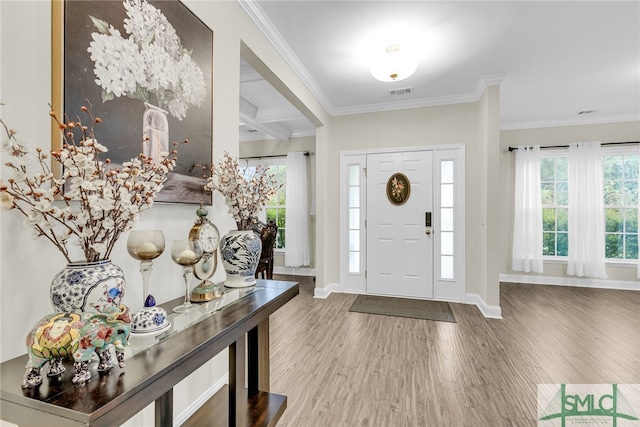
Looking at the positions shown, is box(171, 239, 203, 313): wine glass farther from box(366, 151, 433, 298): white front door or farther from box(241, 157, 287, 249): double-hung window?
box(241, 157, 287, 249): double-hung window

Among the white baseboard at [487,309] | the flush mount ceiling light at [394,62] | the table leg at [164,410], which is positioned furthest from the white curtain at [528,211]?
the table leg at [164,410]

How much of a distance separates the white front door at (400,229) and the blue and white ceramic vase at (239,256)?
292 cm

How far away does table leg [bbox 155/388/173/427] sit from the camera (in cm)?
106

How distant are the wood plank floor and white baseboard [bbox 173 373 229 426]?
1.26 ft

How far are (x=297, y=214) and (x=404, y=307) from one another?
2.68 metres

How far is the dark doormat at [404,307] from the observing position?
3.38m

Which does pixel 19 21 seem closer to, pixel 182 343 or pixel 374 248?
pixel 182 343

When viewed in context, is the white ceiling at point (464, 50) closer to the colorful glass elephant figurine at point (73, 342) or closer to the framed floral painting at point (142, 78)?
the framed floral painting at point (142, 78)

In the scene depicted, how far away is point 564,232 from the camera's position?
4.90 meters

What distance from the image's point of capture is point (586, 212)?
4.59 meters

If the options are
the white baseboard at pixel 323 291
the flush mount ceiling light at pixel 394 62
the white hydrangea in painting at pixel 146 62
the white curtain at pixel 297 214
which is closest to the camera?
the white hydrangea in painting at pixel 146 62

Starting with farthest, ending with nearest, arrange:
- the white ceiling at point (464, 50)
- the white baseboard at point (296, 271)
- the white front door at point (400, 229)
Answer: the white baseboard at point (296, 271), the white front door at point (400, 229), the white ceiling at point (464, 50)


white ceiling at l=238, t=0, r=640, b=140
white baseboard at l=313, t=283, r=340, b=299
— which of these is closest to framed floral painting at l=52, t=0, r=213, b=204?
white ceiling at l=238, t=0, r=640, b=140

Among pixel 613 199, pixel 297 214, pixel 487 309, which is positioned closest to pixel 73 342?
pixel 487 309
